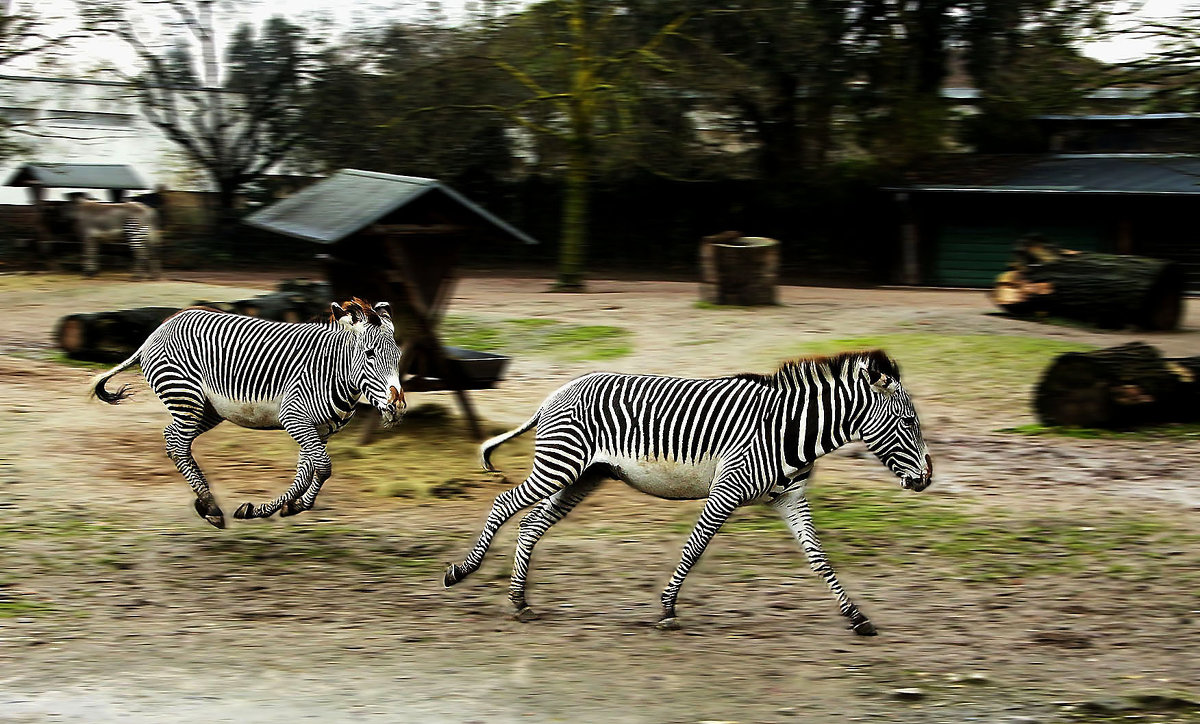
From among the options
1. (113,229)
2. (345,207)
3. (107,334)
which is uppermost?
(345,207)

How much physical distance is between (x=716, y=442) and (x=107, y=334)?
31.4ft

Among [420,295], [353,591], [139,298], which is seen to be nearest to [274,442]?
[420,295]

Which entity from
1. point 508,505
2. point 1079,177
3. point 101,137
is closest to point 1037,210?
point 1079,177

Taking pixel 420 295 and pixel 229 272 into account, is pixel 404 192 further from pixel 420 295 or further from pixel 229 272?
pixel 229 272

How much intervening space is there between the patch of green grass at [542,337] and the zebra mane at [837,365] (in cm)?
845

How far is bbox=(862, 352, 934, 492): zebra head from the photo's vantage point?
5.93m

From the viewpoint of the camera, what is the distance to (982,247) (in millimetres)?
25828

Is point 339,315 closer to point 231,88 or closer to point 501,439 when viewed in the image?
point 501,439

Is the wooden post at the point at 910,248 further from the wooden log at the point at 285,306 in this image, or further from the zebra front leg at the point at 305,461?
the zebra front leg at the point at 305,461

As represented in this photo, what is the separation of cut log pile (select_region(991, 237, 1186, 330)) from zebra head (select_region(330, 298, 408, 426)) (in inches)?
482

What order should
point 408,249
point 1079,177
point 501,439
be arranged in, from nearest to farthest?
point 501,439
point 408,249
point 1079,177

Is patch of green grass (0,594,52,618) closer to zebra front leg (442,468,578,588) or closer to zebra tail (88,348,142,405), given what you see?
zebra tail (88,348,142,405)

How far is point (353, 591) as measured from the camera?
6.54 meters

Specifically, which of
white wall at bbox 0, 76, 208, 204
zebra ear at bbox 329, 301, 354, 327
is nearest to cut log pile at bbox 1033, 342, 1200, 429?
zebra ear at bbox 329, 301, 354, 327
